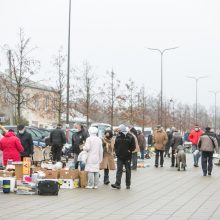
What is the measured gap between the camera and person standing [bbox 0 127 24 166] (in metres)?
18.4

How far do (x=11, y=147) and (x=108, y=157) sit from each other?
299 cm

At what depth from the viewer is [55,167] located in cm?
1828

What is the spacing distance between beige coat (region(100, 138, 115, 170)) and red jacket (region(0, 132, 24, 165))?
2507 mm

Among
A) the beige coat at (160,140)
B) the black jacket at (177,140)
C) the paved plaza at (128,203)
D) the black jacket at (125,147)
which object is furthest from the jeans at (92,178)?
the black jacket at (177,140)

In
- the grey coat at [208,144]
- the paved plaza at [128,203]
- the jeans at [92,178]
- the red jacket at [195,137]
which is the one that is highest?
the red jacket at [195,137]

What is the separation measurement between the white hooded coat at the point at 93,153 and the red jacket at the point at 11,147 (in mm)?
2156

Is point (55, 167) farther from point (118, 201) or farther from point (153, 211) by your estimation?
point (153, 211)

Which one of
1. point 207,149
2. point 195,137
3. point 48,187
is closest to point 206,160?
point 207,149

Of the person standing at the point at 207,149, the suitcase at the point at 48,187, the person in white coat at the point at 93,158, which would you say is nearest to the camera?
the suitcase at the point at 48,187

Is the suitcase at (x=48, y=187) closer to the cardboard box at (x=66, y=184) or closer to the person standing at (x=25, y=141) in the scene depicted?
the cardboard box at (x=66, y=184)

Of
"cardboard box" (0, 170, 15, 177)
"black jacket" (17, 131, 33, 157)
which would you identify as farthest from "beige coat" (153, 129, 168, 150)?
"cardboard box" (0, 170, 15, 177)

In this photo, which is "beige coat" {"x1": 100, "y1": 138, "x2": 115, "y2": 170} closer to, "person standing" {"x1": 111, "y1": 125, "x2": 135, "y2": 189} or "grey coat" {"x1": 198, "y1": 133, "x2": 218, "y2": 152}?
"person standing" {"x1": 111, "y1": 125, "x2": 135, "y2": 189}

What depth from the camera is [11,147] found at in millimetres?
18422

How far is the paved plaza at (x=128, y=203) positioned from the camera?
12.2 metres
